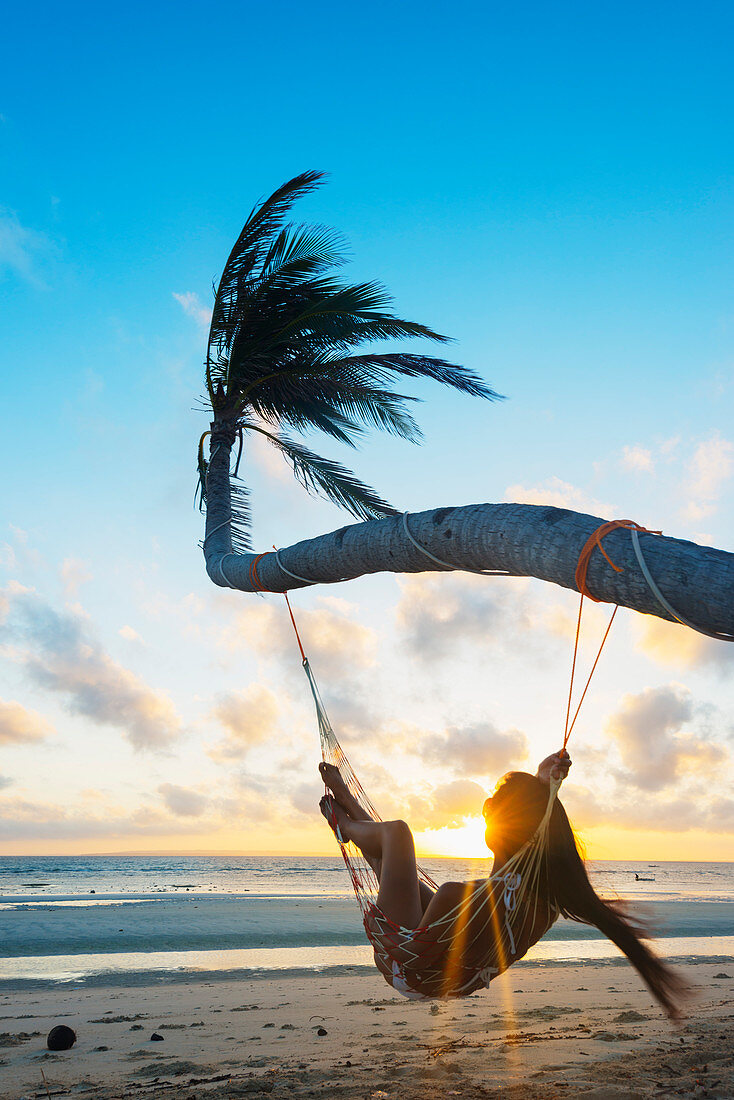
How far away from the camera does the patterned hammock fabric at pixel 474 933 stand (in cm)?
222

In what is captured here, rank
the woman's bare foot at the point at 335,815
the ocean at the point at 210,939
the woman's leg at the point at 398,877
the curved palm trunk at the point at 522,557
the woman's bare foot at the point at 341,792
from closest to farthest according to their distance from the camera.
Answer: the curved palm trunk at the point at 522,557 < the woman's leg at the point at 398,877 < the woman's bare foot at the point at 335,815 < the woman's bare foot at the point at 341,792 < the ocean at the point at 210,939

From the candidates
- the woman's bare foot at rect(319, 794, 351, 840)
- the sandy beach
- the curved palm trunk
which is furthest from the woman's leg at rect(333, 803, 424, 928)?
the sandy beach

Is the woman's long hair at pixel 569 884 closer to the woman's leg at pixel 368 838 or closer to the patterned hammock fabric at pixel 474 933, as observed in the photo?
the patterned hammock fabric at pixel 474 933

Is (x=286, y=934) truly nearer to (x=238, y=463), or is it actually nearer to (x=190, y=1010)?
(x=190, y=1010)

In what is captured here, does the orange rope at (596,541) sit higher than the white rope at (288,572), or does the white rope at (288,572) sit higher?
the white rope at (288,572)

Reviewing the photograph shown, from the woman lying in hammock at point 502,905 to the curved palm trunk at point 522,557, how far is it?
27.4 inches

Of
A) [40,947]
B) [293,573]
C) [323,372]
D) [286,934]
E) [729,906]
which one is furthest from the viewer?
[729,906]

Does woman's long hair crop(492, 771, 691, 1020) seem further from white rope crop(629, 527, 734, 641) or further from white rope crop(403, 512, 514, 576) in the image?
white rope crop(629, 527, 734, 641)

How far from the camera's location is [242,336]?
3.97 m

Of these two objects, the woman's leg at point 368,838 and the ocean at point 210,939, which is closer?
the woman's leg at point 368,838

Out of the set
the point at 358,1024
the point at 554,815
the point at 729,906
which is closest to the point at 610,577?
the point at 554,815

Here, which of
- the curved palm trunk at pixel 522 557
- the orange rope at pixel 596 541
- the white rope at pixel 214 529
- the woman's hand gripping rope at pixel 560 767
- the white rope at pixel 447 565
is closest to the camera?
the curved palm trunk at pixel 522 557

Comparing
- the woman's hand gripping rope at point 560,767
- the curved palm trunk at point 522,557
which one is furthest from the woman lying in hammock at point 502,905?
the curved palm trunk at point 522,557

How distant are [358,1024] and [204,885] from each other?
22.3 meters
